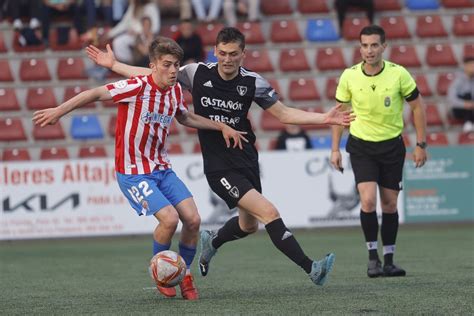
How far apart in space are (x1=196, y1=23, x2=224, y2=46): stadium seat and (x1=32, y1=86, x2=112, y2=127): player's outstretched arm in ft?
37.3

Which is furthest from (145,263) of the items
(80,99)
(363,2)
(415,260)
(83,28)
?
(363,2)

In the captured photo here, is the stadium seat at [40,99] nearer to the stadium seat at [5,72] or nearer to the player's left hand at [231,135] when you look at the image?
the stadium seat at [5,72]

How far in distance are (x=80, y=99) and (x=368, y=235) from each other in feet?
10.8

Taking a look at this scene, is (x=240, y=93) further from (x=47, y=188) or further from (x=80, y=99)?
(x=47, y=188)

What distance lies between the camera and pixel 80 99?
7660 mm

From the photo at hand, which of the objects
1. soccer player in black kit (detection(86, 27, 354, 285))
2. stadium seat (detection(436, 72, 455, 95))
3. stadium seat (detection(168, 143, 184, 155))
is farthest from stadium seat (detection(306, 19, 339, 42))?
soccer player in black kit (detection(86, 27, 354, 285))

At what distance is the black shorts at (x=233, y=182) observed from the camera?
837cm

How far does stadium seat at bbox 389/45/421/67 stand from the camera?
1944 centimetres

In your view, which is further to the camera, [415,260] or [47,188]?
[47,188]

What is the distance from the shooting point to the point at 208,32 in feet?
63.5

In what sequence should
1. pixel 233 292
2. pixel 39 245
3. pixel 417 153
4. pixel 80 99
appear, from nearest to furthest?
pixel 80 99 → pixel 233 292 → pixel 417 153 → pixel 39 245

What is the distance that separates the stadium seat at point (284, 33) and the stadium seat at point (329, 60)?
21.8 inches

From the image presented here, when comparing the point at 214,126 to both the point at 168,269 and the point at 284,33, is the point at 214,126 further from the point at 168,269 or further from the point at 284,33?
the point at 284,33

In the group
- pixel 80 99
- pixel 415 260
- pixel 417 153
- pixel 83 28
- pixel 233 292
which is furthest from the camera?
pixel 83 28
